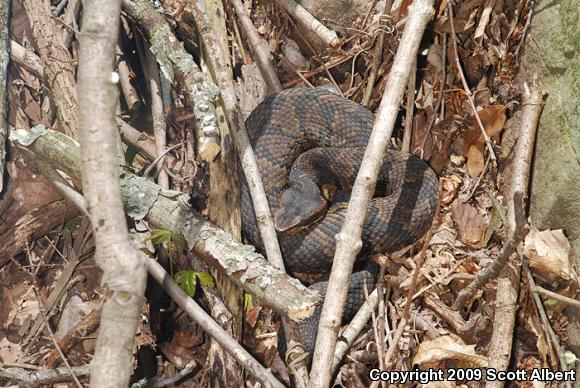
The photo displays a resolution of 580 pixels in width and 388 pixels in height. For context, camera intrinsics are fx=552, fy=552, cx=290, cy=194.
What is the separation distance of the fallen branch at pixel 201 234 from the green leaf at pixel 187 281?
0.49 ft

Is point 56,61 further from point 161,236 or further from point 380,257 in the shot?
point 380,257

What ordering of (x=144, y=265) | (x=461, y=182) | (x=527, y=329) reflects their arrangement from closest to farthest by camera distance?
(x=144, y=265) < (x=527, y=329) < (x=461, y=182)

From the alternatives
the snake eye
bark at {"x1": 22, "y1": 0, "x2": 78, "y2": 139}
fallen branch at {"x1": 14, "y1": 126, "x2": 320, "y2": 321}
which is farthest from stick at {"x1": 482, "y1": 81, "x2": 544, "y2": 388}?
bark at {"x1": 22, "y1": 0, "x2": 78, "y2": 139}

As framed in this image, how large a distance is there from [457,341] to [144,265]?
204 cm

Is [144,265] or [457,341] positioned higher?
[144,265]

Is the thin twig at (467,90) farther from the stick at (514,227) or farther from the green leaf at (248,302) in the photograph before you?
the green leaf at (248,302)

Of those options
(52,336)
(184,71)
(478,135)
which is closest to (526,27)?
(478,135)

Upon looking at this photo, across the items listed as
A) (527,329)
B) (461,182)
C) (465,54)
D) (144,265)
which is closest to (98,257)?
(144,265)

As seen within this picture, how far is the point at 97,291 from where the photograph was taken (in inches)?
161

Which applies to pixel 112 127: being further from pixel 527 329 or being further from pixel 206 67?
pixel 527 329

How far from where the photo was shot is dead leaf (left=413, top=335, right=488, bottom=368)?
3039 mm

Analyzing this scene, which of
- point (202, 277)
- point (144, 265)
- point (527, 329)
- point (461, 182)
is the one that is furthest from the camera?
point (461, 182)

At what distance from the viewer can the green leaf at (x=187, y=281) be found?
344cm

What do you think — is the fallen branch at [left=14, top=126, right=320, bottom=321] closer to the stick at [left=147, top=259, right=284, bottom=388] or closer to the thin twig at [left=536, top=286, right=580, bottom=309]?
the stick at [left=147, top=259, right=284, bottom=388]
